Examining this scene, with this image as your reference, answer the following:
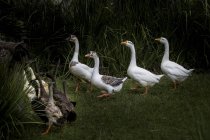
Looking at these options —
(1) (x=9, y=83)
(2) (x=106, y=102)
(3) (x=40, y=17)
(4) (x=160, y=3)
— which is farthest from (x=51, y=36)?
(1) (x=9, y=83)

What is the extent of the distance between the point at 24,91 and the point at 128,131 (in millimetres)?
1816

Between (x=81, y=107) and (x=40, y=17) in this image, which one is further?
(x=40, y=17)

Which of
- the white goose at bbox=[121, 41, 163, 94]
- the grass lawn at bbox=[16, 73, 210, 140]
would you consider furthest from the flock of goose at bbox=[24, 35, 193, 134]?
the grass lawn at bbox=[16, 73, 210, 140]

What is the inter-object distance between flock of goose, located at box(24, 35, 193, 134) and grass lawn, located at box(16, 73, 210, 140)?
0.21 meters

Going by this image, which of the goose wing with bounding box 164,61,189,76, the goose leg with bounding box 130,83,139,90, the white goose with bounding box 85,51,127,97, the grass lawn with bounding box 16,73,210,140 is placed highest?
the goose wing with bounding box 164,61,189,76

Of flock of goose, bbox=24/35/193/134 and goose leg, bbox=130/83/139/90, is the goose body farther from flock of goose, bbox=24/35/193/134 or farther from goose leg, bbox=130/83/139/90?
goose leg, bbox=130/83/139/90

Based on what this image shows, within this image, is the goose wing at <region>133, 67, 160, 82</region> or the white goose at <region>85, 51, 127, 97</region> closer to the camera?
the white goose at <region>85, 51, 127, 97</region>

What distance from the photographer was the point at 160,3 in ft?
53.8

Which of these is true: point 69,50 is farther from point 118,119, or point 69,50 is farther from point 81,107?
point 118,119

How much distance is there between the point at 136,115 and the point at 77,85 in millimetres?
2714

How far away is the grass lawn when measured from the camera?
10172mm

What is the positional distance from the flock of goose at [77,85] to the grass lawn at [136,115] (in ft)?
0.69

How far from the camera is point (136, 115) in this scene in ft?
37.4

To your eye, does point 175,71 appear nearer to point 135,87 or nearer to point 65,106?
point 135,87
